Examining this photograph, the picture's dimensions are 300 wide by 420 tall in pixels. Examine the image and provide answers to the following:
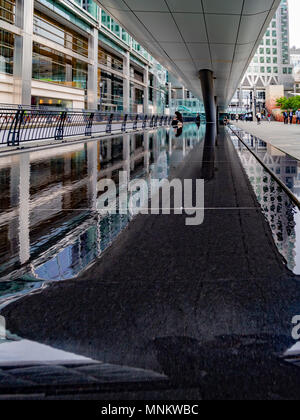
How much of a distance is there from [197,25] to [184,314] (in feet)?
63.1

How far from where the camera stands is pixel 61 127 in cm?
1792

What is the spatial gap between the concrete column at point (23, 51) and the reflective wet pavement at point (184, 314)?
31.7m

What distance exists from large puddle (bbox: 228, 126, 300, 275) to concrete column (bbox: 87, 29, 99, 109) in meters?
39.0

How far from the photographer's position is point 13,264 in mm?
3143

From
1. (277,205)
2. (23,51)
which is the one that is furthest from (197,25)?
(23,51)

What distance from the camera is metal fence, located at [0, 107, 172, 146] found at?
Answer: 514 inches

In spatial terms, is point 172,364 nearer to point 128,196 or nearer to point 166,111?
point 128,196

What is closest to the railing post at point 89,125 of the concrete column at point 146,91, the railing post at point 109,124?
the railing post at point 109,124

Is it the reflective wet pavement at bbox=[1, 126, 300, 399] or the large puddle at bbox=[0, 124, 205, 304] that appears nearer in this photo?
the reflective wet pavement at bbox=[1, 126, 300, 399]

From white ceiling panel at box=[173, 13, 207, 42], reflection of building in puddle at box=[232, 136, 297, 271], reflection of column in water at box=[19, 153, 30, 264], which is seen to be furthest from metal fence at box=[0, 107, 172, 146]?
reflection of building in puddle at box=[232, 136, 297, 271]

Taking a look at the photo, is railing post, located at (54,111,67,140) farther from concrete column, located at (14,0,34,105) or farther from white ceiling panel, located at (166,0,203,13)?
→ concrete column, located at (14,0,34,105)

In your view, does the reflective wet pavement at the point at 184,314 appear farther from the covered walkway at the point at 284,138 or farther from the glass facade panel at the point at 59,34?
the glass facade panel at the point at 59,34

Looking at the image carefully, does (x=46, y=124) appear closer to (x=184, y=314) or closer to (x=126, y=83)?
(x=184, y=314)

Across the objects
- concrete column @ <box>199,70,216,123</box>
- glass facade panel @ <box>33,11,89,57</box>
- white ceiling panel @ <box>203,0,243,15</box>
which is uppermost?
glass facade panel @ <box>33,11,89,57</box>
